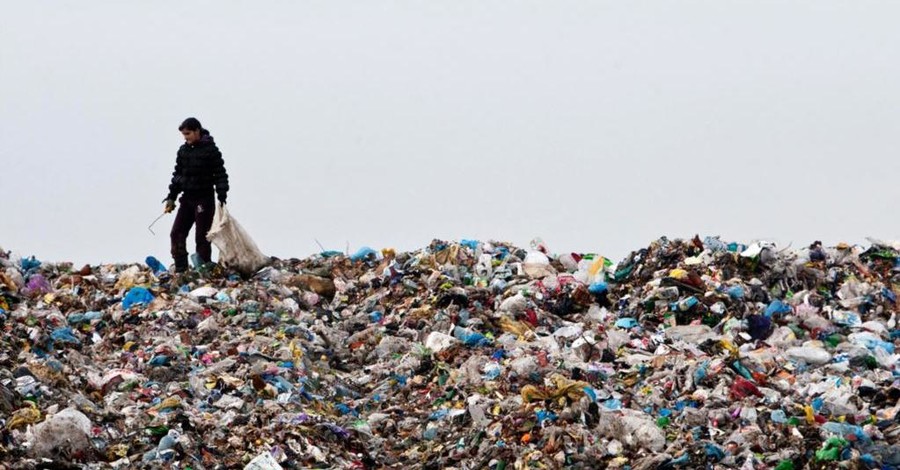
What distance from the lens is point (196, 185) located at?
11234 mm

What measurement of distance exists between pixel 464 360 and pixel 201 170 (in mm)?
3515

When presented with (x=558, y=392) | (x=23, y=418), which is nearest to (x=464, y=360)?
(x=558, y=392)

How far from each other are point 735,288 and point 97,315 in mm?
5677

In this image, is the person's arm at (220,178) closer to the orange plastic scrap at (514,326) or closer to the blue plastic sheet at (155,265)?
the blue plastic sheet at (155,265)

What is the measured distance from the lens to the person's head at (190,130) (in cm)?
1103

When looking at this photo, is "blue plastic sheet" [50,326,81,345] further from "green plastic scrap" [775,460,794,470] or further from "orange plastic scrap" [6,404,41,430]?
"green plastic scrap" [775,460,794,470]

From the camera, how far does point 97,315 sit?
10.8m

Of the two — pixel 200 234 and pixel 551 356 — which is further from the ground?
pixel 200 234

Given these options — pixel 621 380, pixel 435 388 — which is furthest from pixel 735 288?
pixel 435 388

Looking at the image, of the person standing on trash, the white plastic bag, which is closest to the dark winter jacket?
the person standing on trash

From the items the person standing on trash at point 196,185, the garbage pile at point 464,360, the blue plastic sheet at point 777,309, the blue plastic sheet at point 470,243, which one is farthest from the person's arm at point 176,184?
the blue plastic sheet at point 777,309

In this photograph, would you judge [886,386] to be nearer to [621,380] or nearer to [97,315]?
[621,380]

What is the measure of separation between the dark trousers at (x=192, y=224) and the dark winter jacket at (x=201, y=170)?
79 mm

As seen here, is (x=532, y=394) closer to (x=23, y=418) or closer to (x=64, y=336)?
(x=23, y=418)
